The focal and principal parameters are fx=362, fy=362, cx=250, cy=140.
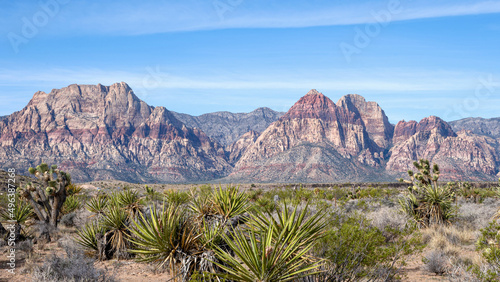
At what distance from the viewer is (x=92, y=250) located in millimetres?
13734

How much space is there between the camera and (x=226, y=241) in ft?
21.5

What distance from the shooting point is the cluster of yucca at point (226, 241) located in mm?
6121

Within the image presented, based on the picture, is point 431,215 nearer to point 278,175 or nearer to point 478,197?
point 478,197

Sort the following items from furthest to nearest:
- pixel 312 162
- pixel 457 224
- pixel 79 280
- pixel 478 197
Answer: pixel 312 162, pixel 478 197, pixel 457 224, pixel 79 280

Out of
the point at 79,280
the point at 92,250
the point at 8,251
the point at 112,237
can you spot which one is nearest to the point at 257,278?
the point at 79,280

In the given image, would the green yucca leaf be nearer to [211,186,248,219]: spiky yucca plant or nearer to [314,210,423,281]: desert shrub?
[211,186,248,219]: spiky yucca plant

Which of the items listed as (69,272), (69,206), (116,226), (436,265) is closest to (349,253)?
(436,265)

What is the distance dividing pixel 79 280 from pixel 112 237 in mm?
4396

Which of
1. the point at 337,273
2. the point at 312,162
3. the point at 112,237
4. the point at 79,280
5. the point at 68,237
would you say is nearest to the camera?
the point at 337,273

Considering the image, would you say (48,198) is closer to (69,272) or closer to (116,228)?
(116,228)

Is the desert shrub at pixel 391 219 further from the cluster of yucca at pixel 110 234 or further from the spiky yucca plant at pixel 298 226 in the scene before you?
the cluster of yucca at pixel 110 234

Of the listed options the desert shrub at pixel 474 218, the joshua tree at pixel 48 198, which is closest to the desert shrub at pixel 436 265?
the desert shrub at pixel 474 218

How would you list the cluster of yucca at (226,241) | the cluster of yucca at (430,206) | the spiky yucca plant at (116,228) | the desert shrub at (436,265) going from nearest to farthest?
the cluster of yucca at (226,241), the desert shrub at (436,265), the spiky yucca plant at (116,228), the cluster of yucca at (430,206)

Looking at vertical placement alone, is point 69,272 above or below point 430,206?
below
